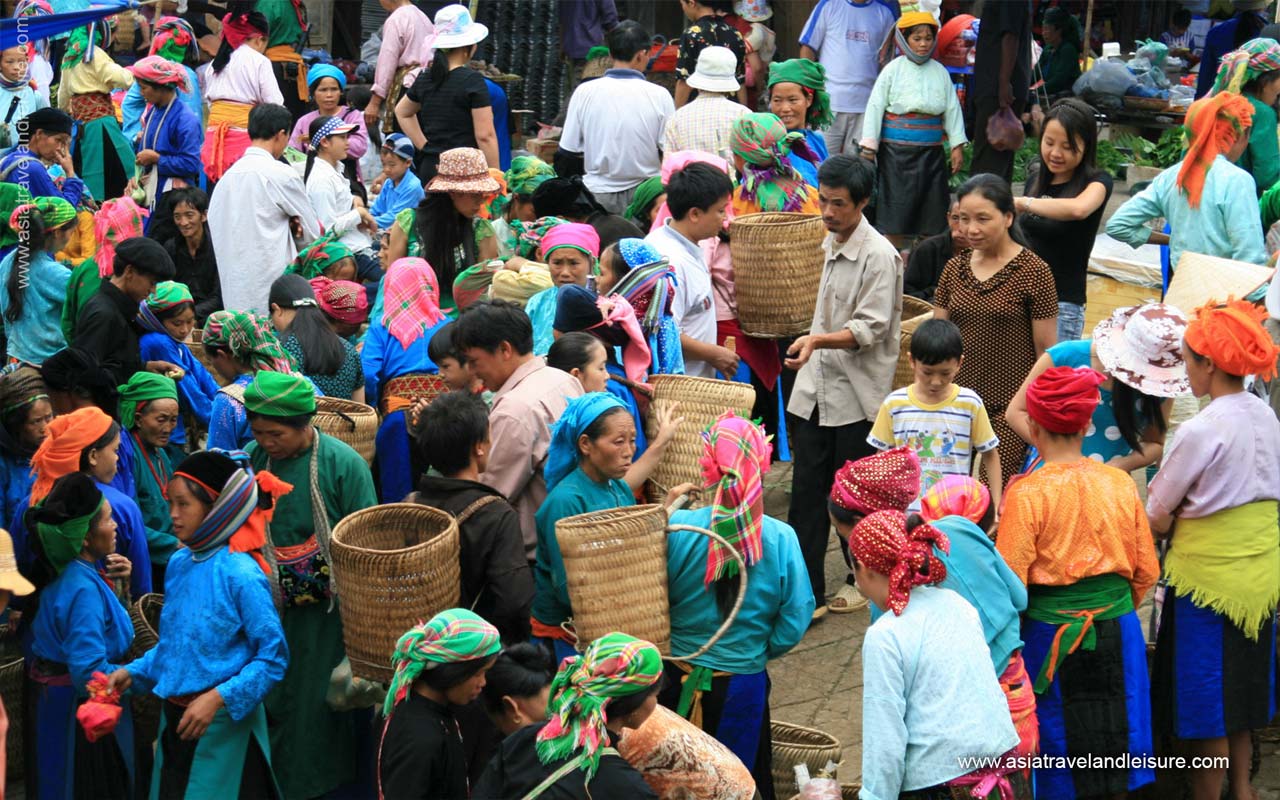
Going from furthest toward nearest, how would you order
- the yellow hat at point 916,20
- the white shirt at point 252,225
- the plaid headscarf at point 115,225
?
the yellow hat at point 916,20
the plaid headscarf at point 115,225
the white shirt at point 252,225

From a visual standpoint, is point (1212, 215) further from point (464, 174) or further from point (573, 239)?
point (464, 174)

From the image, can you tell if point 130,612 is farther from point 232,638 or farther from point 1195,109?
point 1195,109

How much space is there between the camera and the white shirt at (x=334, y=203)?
9.04m

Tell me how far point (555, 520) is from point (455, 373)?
3.95 feet

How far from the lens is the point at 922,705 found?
3.85m

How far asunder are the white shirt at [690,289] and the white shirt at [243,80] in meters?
5.53

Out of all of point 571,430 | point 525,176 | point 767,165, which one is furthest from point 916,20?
point 571,430

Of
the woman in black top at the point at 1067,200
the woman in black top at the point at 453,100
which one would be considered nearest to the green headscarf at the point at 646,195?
the woman in black top at the point at 453,100

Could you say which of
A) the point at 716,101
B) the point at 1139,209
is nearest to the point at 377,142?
the point at 716,101

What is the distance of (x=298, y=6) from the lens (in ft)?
43.7

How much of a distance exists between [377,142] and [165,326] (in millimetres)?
5197

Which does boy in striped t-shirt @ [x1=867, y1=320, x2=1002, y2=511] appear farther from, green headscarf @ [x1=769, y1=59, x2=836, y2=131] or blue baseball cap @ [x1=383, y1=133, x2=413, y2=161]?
blue baseball cap @ [x1=383, y1=133, x2=413, y2=161]

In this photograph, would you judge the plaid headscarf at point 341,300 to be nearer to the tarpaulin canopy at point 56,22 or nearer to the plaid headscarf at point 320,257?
the plaid headscarf at point 320,257

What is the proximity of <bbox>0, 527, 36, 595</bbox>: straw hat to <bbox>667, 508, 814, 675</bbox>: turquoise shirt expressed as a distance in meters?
1.86
